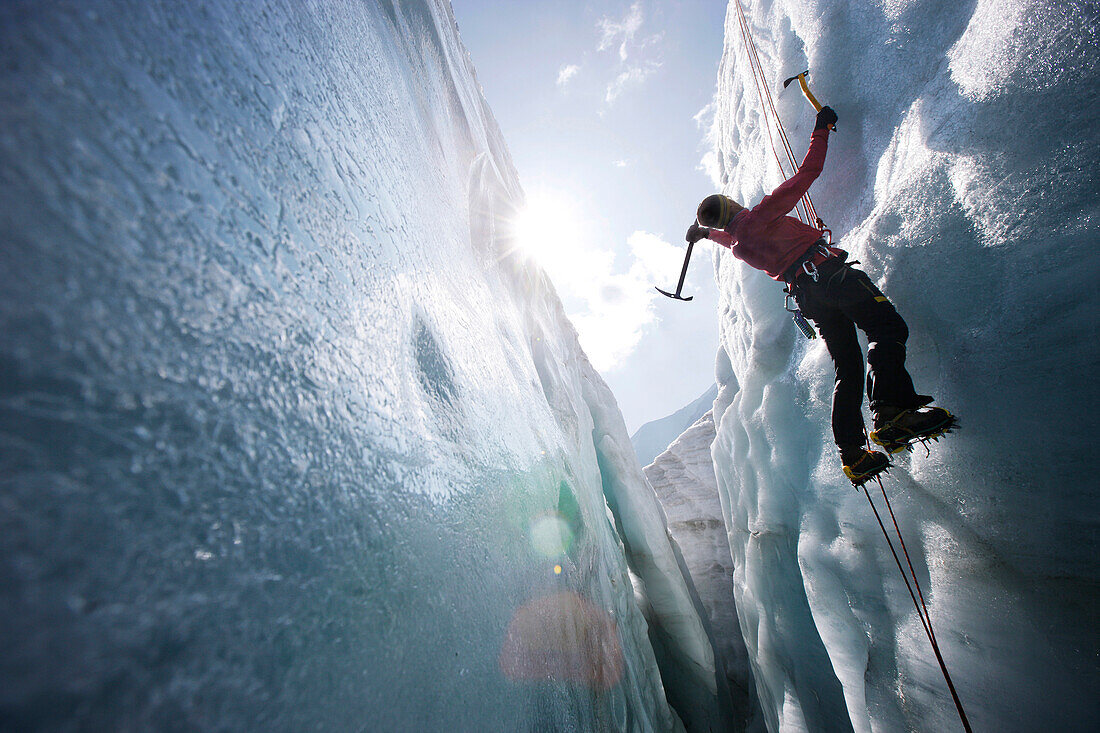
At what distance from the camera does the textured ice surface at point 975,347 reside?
5.17ft

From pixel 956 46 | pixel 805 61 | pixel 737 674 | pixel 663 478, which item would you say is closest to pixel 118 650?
pixel 956 46

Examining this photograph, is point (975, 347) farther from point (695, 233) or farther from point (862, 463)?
point (695, 233)

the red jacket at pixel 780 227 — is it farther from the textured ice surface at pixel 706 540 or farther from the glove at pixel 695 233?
the textured ice surface at pixel 706 540

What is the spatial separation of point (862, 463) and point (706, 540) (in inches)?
350

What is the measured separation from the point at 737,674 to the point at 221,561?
35.3 ft

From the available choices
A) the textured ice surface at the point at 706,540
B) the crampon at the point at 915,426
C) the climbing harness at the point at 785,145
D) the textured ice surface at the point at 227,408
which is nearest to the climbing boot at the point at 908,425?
the crampon at the point at 915,426

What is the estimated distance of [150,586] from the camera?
0.50m

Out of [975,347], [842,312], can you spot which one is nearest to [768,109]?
[842,312]

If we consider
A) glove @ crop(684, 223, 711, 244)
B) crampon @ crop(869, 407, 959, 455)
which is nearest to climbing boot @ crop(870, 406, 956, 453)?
crampon @ crop(869, 407, 959, 455)

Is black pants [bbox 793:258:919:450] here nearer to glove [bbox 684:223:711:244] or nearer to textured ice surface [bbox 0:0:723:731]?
glove [bbox 684:223:711:244]

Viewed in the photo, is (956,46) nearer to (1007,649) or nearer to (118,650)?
(1007,649)

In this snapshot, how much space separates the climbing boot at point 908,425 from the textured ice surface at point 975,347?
13.2 inches

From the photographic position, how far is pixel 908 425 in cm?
174

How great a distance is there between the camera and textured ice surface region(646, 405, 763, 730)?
322 inches
